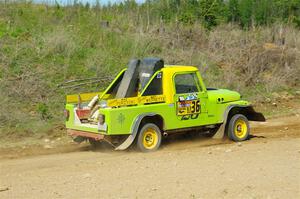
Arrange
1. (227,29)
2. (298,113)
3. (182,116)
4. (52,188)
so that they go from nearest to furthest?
(52,188) < (182,116) < (298,113) < (227,29)

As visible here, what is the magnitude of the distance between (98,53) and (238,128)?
7363 mm

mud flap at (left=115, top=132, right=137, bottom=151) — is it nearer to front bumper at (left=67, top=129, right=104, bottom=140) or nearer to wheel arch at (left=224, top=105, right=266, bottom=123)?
front bumper at (left=67, top=129, right=104, bottom=140)

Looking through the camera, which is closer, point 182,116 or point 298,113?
point 182,116

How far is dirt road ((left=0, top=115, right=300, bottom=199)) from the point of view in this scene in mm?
8055

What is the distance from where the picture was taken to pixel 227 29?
26938mm

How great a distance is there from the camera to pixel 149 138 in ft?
41.1

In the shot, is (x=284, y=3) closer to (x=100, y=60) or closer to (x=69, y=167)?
(x=100, y=60)

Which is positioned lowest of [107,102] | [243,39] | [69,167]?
[69,167]

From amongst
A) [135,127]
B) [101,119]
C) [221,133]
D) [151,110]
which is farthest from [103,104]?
[221,133]

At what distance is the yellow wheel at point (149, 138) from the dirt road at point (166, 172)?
0.22 m

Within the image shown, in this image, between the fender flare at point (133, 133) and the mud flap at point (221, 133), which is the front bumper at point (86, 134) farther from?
the mud flap at point (221, 133)

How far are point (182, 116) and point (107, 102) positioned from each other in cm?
181

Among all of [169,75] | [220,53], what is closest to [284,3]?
[220,53]

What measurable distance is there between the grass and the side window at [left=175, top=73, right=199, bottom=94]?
12.4ft
